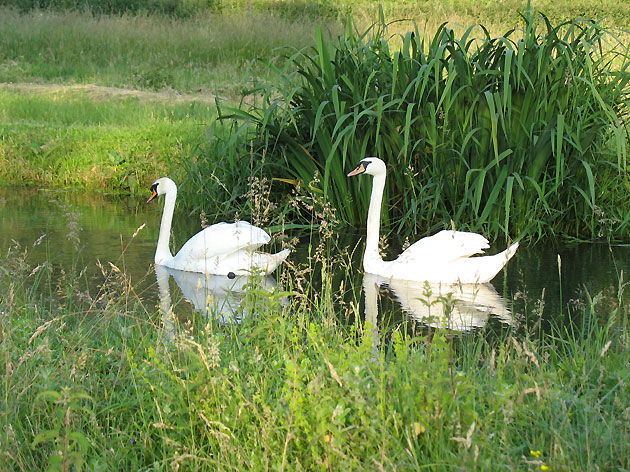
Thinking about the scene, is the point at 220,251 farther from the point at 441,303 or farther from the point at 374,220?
the point at 441,303

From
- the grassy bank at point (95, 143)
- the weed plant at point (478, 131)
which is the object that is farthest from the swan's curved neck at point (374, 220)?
the grassy bank at point (95, 143)

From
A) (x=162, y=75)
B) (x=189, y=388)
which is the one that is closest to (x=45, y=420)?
(x=189, y=388)

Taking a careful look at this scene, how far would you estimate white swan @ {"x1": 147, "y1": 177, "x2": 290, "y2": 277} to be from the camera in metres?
6.45

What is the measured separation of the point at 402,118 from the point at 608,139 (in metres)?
1.97

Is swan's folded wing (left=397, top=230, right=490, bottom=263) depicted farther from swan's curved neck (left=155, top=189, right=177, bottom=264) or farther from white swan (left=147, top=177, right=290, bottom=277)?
swan's curved neck (left=155, top=189, right=177, bottom=264)

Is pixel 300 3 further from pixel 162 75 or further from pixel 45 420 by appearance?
pixel 45 420

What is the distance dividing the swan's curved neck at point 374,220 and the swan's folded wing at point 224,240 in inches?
33.6

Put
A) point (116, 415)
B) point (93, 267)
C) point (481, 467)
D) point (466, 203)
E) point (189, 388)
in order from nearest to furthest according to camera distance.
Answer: point (481, 467) → point (189, 388) → point (116, 415) → point (93, 267) → point (466, 203)

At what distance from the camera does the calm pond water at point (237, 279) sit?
229 inches

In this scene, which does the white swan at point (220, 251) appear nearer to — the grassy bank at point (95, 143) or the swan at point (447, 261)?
the swan at point (447, 261)

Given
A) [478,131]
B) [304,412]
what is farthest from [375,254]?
[304,412]

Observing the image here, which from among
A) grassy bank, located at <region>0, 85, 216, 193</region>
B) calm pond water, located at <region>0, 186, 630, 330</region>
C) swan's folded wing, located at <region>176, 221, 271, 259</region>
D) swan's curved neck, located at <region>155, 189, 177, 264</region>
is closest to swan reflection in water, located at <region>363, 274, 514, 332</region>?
calm pond water, located at <region>0, 186, 630, 330</region>

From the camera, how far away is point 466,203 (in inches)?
289

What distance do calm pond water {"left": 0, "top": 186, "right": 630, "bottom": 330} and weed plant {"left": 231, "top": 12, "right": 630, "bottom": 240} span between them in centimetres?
43
